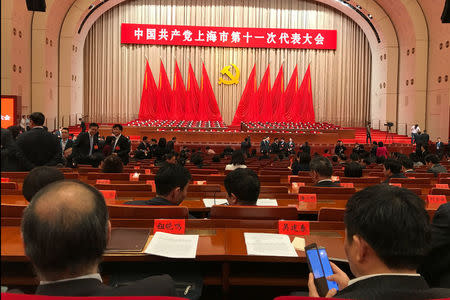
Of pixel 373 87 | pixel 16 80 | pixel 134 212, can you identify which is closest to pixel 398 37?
pixel 373 87

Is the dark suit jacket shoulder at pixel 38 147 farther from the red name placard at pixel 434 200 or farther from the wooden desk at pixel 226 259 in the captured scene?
the red name placard at pixel 434 200

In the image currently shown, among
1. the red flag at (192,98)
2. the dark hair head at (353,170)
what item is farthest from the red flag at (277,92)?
the dark hair head at (353,170)

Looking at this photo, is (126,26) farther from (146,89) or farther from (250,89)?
(250,89)

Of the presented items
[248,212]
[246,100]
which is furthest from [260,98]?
[248,212]

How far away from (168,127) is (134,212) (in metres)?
15.5

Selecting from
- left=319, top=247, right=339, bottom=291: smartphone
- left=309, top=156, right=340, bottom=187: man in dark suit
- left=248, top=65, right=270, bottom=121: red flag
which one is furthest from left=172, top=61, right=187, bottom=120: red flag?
left=319, top=247, right=339, bottom=291: smartphone

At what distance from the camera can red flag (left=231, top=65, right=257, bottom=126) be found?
22859 mm

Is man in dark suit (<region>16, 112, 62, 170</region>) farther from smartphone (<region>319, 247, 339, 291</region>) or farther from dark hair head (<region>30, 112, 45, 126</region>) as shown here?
smartphone (<region>319, 247, 339, 291</region>)

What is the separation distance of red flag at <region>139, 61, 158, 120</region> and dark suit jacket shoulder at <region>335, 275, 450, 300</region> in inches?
839

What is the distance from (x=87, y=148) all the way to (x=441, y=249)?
5.61 meters

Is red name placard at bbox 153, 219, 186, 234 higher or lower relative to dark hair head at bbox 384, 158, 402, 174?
lower

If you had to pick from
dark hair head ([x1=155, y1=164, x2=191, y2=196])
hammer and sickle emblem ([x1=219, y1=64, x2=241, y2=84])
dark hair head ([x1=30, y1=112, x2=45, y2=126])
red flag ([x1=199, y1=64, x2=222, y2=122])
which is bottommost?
dark hair head ([x1=155, y1=164, x2=191, y2=196])

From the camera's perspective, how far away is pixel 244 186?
126 inches

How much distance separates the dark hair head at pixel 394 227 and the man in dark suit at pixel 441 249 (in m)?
0.75
